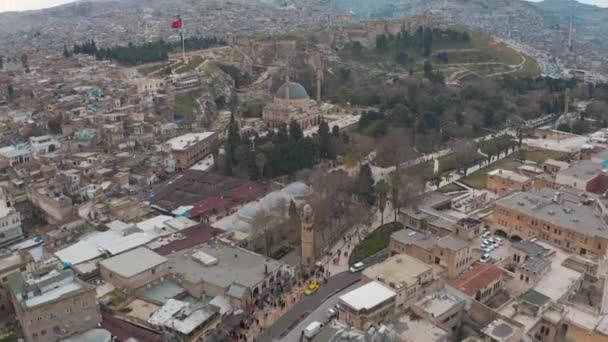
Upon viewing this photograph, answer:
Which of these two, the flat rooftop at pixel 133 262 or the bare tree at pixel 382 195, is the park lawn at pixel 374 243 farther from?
the flat rooftop at pixel 133 262

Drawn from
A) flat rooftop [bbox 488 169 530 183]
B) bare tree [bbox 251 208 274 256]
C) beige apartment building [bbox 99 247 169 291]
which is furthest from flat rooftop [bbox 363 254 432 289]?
flat rooftop [bbox 488 169 530 183]

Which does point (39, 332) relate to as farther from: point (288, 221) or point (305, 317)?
point (288, 221)

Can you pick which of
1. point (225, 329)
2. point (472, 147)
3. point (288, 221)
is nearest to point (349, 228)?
point (288, 221)

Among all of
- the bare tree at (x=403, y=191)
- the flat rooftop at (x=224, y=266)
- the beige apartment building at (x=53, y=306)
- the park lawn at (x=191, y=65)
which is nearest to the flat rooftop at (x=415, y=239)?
the bare tree at (x=403, y=191)

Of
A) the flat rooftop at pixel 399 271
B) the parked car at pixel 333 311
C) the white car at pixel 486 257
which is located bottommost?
the parked car at pixel 333 311

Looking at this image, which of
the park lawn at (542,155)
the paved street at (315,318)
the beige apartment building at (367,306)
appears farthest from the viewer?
the park lawn at (542,155)

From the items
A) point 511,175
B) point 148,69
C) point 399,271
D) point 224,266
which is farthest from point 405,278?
point 148,69

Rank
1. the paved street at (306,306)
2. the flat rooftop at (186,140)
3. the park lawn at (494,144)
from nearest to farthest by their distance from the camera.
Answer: the paved street at (306,306)
the flat rooftop at (186,140)
the park lawn at (494,144)
